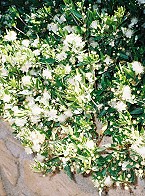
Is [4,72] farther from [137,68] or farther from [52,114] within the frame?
[137,68]

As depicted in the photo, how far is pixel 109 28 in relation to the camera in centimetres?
267

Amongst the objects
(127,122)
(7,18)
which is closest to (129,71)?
(127,122)

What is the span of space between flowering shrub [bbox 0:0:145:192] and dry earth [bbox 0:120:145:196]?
96mm

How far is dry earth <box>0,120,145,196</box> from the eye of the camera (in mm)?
2664

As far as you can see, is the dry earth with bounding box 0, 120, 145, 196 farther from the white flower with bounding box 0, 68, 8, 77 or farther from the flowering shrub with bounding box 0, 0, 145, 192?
the white flower with bounding box 0, 68, 8, 77

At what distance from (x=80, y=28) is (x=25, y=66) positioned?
1.93 feet

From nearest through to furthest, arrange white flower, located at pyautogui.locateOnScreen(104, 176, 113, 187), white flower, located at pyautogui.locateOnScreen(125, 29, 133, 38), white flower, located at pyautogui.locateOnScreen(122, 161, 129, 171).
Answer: white flower, located at pyautogui.locateOnScreen(122, 161, 129, 171) → white flower, located at pyautogui.locateOnScreen(104, 176, 113, 187) → white flower, located at pyautogui.locateOnScreen(125, 29, 133, 38)

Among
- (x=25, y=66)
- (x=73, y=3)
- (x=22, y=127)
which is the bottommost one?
(x=22, y=127)

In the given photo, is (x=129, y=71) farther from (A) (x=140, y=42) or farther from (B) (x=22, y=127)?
(B) (x=22, y=127)

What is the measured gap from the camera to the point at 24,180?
305 centimetres

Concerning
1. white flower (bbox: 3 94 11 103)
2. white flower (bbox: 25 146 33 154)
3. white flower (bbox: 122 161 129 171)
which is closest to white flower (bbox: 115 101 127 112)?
white flower (bbox: 122 161 129 171)

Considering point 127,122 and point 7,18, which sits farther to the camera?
point 7,18

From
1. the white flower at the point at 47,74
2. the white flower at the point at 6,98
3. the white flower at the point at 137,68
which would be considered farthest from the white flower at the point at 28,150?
the white flower at the point at 137,68

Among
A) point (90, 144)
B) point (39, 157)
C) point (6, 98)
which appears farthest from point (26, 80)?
point (90, 144)
